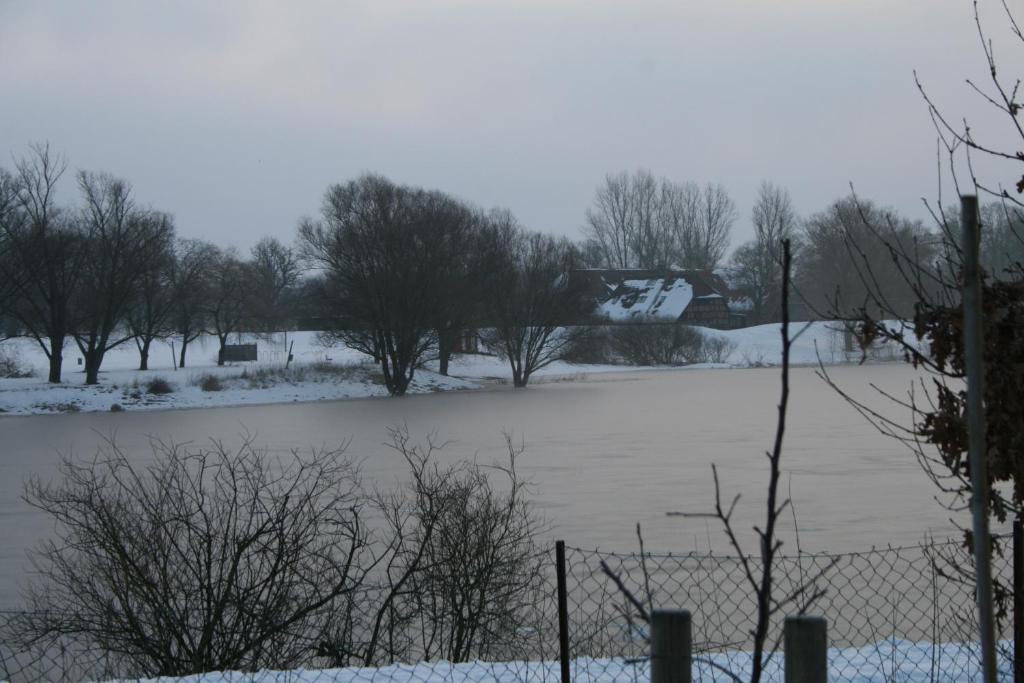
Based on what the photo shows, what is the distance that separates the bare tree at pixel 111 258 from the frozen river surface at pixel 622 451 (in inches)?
465

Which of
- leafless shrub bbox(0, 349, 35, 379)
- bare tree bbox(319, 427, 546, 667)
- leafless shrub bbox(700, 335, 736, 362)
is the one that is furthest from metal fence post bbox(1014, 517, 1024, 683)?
leafless shrub bbox(700, 335, 736, 362)

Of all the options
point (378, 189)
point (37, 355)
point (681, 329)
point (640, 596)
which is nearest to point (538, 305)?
point (378, 189)

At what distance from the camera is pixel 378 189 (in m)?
49.5

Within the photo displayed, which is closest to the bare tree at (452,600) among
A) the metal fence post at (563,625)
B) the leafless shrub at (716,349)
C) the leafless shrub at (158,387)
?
the metal fence post at (563,625)

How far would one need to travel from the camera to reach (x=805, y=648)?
1977 mm

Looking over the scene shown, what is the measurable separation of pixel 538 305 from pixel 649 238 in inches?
2235

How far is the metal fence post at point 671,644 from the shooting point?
200 centimetres

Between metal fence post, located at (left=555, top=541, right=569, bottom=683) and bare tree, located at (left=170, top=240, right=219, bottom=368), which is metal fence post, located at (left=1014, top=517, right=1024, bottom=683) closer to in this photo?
metal fence post, located at (left=555, top=541, right=569, bottom=683)

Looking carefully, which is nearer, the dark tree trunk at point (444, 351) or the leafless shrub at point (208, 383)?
the leafless shrub at point (208, 383)

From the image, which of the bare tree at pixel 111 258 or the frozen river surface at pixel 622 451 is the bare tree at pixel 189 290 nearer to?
the bare tree at pixel 111 258

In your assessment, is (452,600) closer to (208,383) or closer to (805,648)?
(805,648)

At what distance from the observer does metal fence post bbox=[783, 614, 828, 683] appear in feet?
6.44

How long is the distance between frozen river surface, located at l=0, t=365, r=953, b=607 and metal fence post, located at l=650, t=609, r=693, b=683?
8.68 m

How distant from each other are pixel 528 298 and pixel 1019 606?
50363mm
